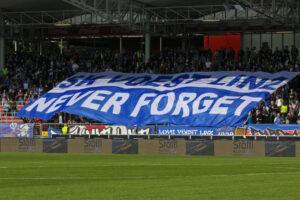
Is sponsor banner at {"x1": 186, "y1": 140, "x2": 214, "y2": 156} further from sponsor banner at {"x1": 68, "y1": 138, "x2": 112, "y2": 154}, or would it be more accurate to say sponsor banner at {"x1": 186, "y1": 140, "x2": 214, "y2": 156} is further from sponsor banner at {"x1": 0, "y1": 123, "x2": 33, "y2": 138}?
sponsor banner at {"x1": 0, "y1": 123, "x2": 33, "y2": 138}

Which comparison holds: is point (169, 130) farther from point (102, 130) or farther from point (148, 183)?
point (148, 183)

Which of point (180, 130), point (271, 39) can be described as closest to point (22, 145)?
point (180, 130)

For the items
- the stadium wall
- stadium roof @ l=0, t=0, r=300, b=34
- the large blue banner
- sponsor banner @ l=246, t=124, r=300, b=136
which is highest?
stadium roof @ l=0, t=0, r=300, b=34

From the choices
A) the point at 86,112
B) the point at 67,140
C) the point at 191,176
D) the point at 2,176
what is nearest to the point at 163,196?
the point at 191,176

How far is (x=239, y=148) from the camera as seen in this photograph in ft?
87.3

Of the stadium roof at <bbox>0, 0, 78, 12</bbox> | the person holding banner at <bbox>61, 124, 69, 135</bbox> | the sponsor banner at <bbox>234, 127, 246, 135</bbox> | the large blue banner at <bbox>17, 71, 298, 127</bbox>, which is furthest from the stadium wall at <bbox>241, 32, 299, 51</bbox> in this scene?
the person holding banner at <bbox>61, 124, 69, 135</bbox>

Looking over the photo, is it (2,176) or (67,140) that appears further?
(67,140)

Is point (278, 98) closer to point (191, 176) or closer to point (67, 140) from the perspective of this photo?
point (67, 140)

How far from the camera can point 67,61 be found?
173ft

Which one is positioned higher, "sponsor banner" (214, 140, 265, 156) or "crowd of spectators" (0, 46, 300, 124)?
"crowd of spectators" (0, 46, 300, 124)

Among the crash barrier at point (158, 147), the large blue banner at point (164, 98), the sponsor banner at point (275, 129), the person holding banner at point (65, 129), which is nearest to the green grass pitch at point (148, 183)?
the crash barrier at point (158, 147)

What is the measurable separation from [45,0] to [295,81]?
1942 centimetres

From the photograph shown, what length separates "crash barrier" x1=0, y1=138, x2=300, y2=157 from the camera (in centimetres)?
2597

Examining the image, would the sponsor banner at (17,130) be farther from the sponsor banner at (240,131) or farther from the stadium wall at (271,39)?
the stadium wall at (271,39)
